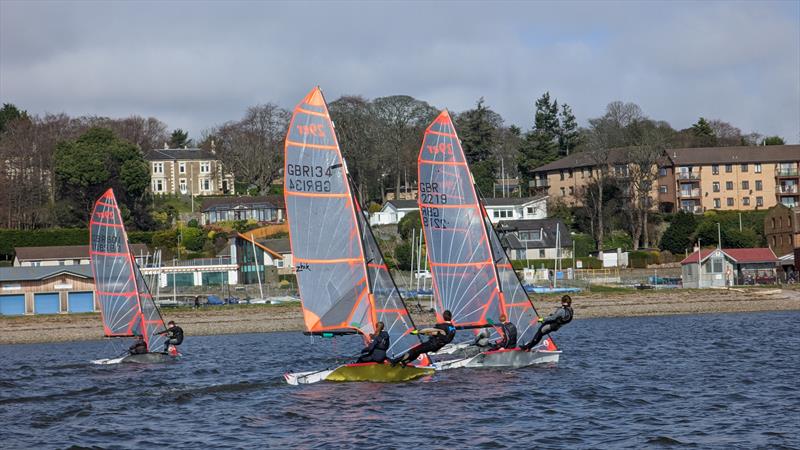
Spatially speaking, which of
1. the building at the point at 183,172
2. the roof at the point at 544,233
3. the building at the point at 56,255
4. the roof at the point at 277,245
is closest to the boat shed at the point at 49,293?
the building at the point at 56,255

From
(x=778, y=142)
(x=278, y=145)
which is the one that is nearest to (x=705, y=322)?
(x=278, y=145)

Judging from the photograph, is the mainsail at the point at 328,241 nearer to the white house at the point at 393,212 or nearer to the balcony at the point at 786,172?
the white house at the point at 393,212

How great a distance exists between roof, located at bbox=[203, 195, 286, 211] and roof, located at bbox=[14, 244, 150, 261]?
22.8 m

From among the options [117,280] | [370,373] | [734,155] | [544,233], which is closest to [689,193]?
[734,155]

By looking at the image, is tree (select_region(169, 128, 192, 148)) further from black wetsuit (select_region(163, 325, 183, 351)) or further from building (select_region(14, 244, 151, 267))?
black wetsuit (select_region(163, 325, 183, 351))

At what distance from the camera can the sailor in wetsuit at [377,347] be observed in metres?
31.3

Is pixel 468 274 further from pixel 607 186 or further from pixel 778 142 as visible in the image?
pixel 778 142

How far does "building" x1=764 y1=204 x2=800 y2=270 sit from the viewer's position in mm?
95500

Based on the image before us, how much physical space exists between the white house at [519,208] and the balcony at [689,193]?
14661 millimetres

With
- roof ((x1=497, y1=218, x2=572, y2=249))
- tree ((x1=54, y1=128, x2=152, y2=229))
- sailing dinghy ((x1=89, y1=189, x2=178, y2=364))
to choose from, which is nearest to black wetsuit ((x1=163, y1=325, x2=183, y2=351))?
sailing dinghy ((x1=89, y1=189, x2=178, y2=364))

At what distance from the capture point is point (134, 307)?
45562 millimetres

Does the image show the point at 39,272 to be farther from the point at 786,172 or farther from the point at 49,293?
the point at 786,172

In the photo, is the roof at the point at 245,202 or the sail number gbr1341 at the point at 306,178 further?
the roof at the point at 245,202

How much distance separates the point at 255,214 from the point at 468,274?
84286mm
